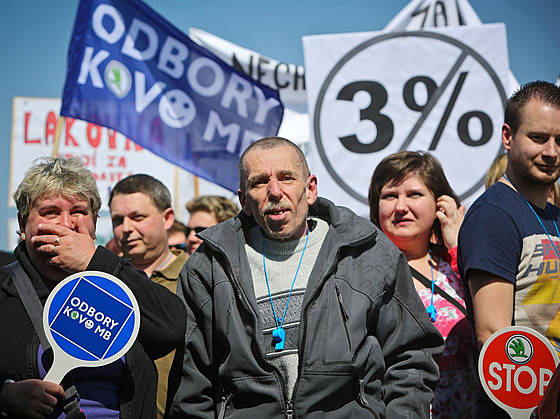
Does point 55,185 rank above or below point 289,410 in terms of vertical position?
above

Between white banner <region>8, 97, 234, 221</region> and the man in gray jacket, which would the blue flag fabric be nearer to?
white banner <region>8, 97, 234, 221</region>

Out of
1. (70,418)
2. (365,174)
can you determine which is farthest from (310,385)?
(365,174)

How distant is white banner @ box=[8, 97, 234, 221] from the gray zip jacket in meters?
6.24

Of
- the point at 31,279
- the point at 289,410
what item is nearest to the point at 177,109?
the point at 31,279

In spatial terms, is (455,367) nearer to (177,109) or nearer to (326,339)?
(326,339)

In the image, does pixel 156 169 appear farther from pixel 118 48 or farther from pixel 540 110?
pixel 540 110

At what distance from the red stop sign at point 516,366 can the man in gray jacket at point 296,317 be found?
1.14 ft

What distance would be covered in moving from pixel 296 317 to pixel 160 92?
3.77 metres

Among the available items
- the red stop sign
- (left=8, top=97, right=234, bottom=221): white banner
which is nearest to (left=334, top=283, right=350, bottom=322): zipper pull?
the red stop sign

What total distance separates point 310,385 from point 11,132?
8.12 metres

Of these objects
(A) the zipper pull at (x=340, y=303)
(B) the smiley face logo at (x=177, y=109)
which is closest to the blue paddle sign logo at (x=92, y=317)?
(A) the zipper pull at (x=340, y=303)

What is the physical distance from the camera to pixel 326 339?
2684 millimetres

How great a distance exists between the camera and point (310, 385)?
8.57ft

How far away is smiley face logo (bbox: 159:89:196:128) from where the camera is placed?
6.05m
